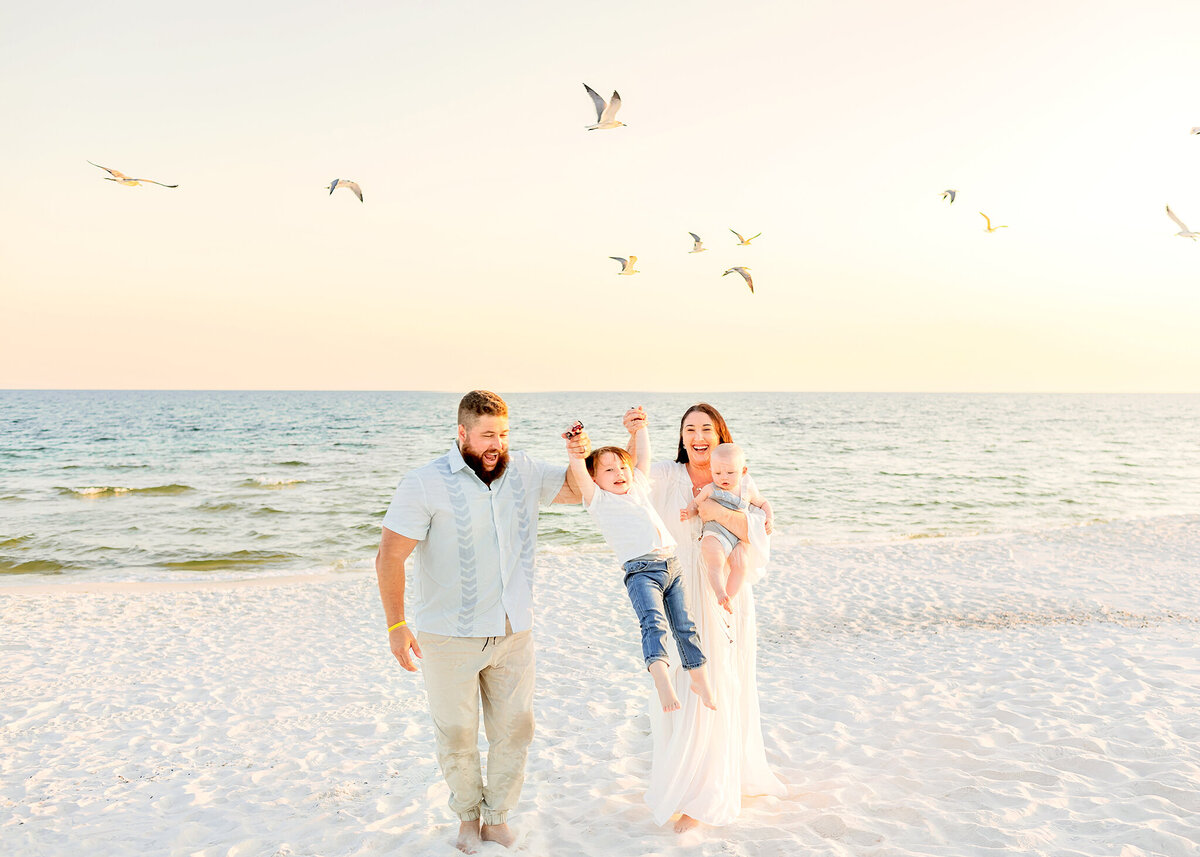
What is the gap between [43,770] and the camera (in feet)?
16.8

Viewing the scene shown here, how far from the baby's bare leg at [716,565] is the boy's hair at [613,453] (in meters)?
0.61

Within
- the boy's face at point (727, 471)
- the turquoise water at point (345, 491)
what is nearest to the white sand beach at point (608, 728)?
the boy's face at point (727, 471)

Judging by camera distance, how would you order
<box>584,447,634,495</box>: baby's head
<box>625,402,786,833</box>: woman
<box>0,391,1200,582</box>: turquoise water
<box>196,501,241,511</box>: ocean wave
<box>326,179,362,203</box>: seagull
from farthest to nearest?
<box>196,501,241,511</box>: ocean wave → <box>0,391,1200,582</box>: turquoise water → <box>326,179,362,203</box>: seagull → <box>625,402,786,833</box>: woman → <box>584,447,634,495</box>: baby's head

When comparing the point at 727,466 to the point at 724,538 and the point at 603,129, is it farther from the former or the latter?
the point at 603,129

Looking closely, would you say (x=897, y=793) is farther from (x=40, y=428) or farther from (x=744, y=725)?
(x=40, y=428)

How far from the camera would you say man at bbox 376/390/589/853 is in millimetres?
3408

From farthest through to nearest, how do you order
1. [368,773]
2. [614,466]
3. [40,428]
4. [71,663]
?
[40,428] → [71,663] → [368,773] → [614,466]

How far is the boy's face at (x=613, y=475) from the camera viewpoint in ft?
12.3

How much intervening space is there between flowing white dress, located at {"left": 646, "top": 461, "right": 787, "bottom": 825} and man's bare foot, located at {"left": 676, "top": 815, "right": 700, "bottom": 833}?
0.20 feet

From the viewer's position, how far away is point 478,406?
3.44 meters

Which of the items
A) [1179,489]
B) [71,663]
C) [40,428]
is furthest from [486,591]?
[40,428]

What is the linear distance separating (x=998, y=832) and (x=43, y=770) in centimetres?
640

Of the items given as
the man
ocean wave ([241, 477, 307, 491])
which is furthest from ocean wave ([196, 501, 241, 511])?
the man

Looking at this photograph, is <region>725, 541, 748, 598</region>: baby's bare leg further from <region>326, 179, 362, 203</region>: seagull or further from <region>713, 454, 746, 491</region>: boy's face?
<region>326, 179, 362, 203</region>: seagull
